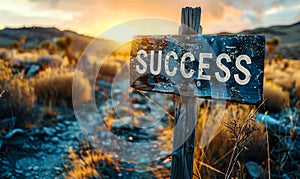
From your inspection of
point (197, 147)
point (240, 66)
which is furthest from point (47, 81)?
point (240, 66)

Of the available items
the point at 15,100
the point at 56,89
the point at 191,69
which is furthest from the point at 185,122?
the point at 56,89

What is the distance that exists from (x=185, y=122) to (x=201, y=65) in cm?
46

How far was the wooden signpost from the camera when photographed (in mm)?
1667

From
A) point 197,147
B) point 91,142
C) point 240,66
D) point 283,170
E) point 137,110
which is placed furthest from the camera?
point 137,110

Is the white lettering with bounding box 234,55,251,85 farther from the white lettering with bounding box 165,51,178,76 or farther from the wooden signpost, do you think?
the white lettering with bounding box 165,51,178,76

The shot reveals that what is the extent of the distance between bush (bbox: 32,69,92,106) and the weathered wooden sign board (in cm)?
438

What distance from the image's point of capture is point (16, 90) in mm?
4770

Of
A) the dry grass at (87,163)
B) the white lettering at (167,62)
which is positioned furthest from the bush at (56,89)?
the white lettering at (167,62)

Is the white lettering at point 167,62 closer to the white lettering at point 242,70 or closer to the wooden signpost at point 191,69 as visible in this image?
the wooden signpost at point 191,69

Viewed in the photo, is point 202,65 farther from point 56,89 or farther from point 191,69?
point 56,89

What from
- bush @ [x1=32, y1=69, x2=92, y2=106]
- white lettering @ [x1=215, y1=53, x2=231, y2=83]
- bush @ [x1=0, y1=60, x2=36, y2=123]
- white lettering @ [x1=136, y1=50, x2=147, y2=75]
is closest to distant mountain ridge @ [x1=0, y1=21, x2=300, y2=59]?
bush @ [x1=32, y1=69, x2=92, y2=106]

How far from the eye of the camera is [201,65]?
5.92 ft

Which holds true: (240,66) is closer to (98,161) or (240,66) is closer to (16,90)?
(98,161)

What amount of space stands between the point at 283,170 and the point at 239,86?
213cm
